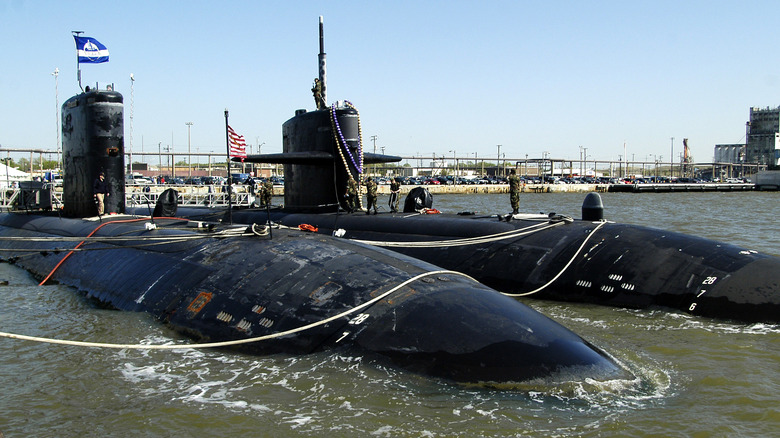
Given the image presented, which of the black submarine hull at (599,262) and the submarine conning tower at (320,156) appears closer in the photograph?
the black submarine hull at (599,262)

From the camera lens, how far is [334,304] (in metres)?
7.11

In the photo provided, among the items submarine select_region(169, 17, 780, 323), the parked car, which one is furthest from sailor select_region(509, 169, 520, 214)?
the parked car

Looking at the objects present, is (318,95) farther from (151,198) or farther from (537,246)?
(151,198)

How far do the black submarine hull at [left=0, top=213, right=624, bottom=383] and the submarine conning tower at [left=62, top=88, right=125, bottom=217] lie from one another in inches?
175

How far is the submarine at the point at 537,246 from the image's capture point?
9.89 metres

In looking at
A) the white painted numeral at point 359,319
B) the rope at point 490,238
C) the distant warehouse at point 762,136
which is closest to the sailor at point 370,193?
the rope at point 490,238

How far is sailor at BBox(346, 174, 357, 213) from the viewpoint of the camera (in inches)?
634

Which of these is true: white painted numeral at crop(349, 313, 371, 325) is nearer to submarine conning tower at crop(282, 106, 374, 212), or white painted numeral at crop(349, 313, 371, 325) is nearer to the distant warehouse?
submarine conning tower at crop(282, 106, 374, 212)

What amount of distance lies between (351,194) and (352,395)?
10.4 m

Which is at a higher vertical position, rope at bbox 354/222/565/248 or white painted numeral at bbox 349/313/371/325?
rope at bbox 354/222/565/248

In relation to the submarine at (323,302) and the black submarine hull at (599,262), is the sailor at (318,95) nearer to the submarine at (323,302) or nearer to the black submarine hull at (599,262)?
the black submarine hull at (599,262)

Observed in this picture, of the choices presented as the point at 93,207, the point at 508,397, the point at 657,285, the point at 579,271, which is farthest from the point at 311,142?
the point at 508,397

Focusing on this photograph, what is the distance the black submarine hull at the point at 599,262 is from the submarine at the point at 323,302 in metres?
3.76

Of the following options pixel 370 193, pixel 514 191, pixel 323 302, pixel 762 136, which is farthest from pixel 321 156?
pixel 762 136
